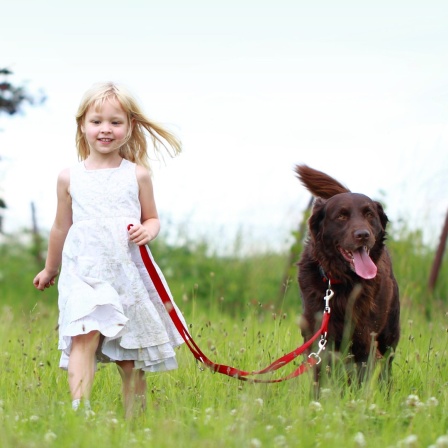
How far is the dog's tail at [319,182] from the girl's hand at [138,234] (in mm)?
1474

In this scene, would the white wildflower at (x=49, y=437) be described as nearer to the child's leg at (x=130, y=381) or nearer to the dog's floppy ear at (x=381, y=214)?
the child's leg at (x=130, y=381)

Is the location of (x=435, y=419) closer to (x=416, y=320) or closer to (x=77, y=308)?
(x=77, y=308)

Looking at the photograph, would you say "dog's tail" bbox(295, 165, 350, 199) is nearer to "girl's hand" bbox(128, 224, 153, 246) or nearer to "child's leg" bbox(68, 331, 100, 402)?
"girl's hand" bbox(128, 224, 153, 246)

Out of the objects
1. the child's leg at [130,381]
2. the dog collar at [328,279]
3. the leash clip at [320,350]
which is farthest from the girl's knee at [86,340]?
the dog collar at [328,279]

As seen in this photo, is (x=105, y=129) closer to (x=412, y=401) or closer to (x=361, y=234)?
(x=361, y=234)

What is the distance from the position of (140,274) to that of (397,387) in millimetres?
1599

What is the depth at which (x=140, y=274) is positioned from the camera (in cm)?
412

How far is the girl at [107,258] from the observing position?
154 inches

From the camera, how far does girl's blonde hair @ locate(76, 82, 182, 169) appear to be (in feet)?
13.8

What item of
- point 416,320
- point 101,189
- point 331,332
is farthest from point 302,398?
point 416,320

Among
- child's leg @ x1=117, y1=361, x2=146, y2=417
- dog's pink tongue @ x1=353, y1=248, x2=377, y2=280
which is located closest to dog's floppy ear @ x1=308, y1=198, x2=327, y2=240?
dog's pink tongue @ x1=353, y1=248, x2=377, y2=280

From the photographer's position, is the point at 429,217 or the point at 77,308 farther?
the point at 429,217

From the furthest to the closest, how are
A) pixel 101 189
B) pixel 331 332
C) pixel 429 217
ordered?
pixel 429 217
pixel 331 332
pixel 101 189

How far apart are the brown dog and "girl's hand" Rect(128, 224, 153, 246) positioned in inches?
40.8
